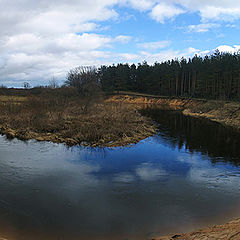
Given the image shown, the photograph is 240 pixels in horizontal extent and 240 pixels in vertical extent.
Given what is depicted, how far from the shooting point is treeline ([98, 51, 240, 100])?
50781 mm

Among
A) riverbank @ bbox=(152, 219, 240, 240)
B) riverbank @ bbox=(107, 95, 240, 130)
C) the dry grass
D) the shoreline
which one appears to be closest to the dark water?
riverbank @ bbox=(152, 219, 240, 240)

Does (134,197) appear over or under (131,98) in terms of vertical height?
under

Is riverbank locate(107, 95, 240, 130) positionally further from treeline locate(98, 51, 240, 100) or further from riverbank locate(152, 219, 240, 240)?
riverbank locate(152, 219, 240, 240)

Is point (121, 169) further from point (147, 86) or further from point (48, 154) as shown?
point (147, 86)

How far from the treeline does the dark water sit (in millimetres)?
37316

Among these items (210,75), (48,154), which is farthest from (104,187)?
(210,75)

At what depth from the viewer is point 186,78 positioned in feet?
227

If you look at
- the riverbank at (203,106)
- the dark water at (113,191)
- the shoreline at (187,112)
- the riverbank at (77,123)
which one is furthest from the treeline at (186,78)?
the dark water at (113,191)

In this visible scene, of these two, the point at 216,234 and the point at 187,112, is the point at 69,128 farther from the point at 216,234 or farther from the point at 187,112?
the point at 187,112

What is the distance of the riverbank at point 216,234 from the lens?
21.6ft

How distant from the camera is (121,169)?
13.9 m

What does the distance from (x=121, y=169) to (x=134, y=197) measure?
376 centimetres

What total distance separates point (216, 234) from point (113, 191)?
528 cm

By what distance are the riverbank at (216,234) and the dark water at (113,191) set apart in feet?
1.89
